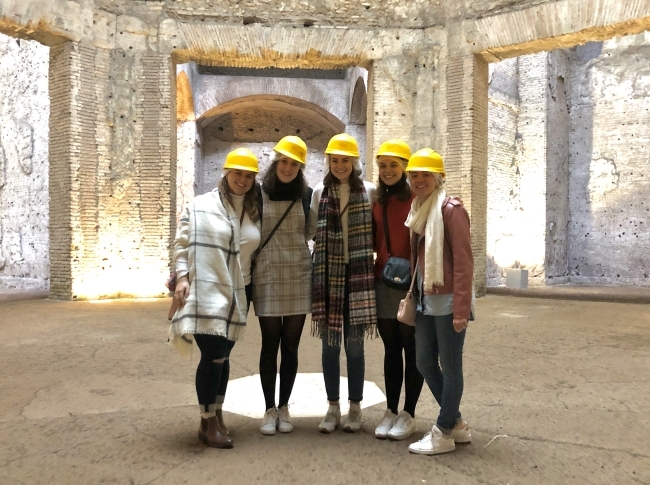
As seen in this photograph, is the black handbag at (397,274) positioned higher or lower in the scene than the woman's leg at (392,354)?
higher

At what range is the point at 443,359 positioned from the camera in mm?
2375

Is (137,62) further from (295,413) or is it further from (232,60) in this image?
(295,413)

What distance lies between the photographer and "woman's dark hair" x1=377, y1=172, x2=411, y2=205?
2.63 m

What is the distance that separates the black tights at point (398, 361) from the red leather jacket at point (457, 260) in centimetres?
34

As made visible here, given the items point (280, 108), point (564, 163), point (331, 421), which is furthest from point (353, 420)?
point (280, 108)

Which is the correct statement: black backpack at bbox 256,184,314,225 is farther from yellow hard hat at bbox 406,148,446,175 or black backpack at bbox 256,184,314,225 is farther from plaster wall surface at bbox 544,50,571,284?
plaster wall surface at bbox 544,50,571,284

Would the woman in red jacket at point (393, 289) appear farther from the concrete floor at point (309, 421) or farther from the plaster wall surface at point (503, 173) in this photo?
the plaster wall surface at point (503, 173)

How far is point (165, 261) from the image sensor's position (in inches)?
339

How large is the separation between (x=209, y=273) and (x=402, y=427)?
1247 millimetres

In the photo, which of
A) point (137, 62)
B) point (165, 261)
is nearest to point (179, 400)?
point (165, 261)

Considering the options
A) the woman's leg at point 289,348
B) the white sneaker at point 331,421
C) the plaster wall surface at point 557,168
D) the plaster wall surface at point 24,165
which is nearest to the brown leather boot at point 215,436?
the woman's leg at point 289,348

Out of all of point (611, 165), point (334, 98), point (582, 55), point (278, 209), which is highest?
point (582, 55)

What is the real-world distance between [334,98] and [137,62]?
21.8 feet

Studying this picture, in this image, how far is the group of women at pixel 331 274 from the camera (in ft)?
7.78
